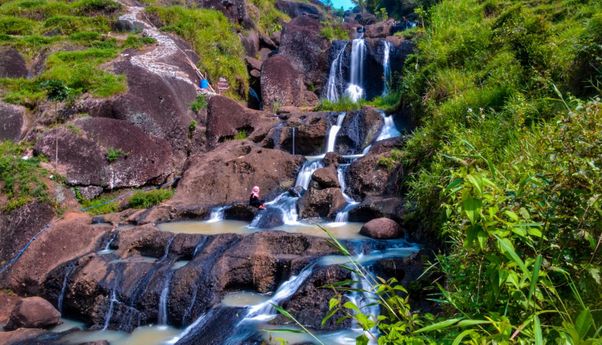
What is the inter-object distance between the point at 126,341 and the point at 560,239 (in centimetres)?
689

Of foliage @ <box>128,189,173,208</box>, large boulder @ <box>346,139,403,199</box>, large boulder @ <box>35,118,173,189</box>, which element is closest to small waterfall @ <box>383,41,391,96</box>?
large boulder @ <box>346,139,403,199</box>

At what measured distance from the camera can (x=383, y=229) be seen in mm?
8555

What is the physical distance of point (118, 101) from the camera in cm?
1454

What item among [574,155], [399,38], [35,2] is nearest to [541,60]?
[574,155]

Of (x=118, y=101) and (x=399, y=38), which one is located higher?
(x=399, y=38)

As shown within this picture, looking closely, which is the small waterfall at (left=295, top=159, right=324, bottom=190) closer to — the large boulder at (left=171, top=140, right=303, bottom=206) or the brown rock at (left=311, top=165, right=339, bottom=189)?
the large boulder at (left=171, top=140, right=303, bottom=206)

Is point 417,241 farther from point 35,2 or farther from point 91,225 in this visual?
point 35,2

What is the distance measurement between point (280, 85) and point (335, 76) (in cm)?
295

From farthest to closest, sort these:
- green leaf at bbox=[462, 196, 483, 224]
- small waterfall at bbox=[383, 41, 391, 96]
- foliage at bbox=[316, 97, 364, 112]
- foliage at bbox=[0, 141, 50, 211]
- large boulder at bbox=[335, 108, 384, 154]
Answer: small waterfall at bbox=[383, 41, 391, 96]
foliage at bbox=[316, 97, 364, 112]
large boulder at bbox=[335, 108, 384, 154]
foliage at bbox=[0, 141, 50, 211]
green leaf at bbox=[462, 196, 483, 224]

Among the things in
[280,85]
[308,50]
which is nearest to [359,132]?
[280,85]

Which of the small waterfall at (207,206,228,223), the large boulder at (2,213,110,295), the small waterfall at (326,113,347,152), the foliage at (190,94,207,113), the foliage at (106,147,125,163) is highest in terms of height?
the foliage at (190,94,207,113)

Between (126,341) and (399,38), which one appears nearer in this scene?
(126,341)

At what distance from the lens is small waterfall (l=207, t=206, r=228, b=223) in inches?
448

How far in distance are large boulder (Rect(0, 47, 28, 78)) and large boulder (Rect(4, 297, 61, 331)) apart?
11638 millimetres
